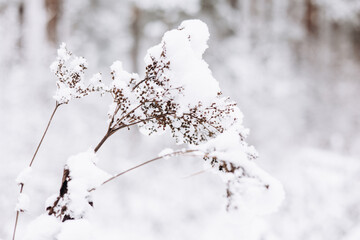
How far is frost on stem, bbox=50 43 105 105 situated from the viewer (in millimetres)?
1318

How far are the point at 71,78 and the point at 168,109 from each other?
1.30ft

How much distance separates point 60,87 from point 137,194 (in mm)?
4703

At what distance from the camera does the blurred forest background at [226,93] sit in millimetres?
5035

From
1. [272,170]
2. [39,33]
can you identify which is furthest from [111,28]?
[272,170]

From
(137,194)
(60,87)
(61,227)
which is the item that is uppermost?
(137,194)

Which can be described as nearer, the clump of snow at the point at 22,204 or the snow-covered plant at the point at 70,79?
the clump of snow at the point at 22,204

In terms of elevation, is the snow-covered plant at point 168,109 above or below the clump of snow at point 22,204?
above

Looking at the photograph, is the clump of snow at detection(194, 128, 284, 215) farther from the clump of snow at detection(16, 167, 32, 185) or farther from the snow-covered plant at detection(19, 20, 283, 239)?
the clump of snow at detection(16, 167, 32, 185)

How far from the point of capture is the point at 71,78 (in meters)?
1.35

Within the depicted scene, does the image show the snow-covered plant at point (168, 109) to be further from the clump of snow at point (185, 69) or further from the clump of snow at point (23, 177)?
the clump of snow at point (23, 177)

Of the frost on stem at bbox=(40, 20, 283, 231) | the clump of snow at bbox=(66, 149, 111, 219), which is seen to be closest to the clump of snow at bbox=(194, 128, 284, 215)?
the frost on stem at bbox=(40, 20, 283, 231)

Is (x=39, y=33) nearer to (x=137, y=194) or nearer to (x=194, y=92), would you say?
(x=137, y=194)

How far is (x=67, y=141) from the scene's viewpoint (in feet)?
22.5

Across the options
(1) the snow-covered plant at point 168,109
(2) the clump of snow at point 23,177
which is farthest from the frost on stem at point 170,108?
(2) the clump of snow at point 23,177
